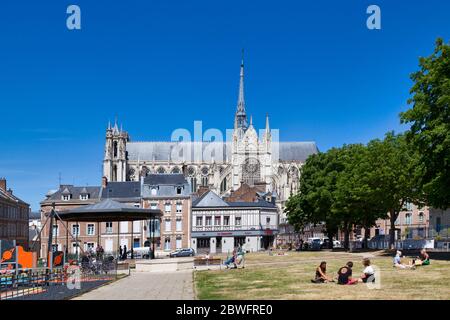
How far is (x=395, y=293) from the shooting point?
57.7 ft

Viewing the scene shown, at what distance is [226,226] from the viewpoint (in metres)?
72.5

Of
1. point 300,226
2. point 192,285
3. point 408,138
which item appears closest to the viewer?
point 192,285

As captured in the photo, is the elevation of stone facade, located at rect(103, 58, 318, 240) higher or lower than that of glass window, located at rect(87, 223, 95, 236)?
higher

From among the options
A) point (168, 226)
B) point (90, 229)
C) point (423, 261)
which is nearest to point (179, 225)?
point (168, 226)

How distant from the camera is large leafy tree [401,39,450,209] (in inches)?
1262

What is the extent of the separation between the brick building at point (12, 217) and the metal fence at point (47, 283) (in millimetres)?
37982

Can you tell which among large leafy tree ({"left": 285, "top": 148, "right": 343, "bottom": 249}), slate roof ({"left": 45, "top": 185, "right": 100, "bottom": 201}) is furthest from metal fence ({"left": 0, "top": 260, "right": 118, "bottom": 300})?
slate roof ({"left": 45, "top": 185, "right": 100, "bottom": 201})

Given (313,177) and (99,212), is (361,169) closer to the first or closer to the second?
(313,177)

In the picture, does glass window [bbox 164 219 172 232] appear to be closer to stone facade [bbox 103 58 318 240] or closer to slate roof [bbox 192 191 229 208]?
slate roof [bbox 192 191 229 208]

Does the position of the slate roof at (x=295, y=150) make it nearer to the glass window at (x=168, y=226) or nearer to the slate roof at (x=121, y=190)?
the slate roof at (x=121, y=190)

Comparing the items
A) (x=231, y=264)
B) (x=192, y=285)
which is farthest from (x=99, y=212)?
(x=192, y=285)

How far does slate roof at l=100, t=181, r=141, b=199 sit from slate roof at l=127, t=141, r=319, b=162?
87.0m

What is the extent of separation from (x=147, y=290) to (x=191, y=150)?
14222 centimetres
